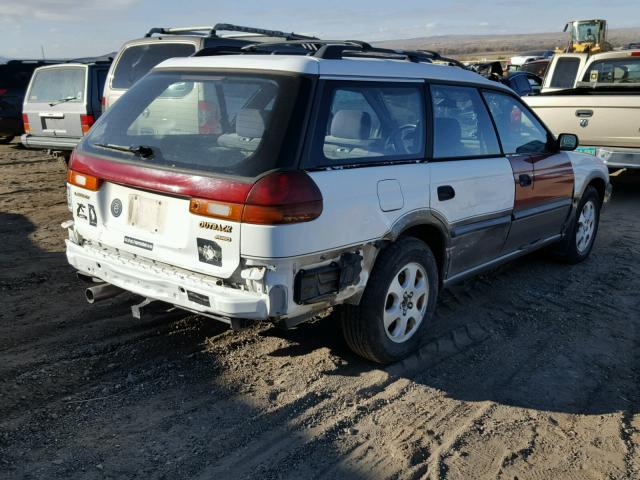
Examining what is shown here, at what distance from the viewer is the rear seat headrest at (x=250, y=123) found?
11.0 ft

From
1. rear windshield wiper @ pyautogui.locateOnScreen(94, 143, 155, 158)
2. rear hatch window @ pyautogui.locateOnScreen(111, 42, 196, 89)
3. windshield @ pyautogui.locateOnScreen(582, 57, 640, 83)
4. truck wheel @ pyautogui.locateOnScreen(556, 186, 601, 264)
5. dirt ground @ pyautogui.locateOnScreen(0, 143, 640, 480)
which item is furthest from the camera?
windshield @ pyautogui.locateOnScreen(582, 57, 640, 83)

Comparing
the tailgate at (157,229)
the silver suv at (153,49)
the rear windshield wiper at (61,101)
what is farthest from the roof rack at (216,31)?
the tailgate at (157,229)

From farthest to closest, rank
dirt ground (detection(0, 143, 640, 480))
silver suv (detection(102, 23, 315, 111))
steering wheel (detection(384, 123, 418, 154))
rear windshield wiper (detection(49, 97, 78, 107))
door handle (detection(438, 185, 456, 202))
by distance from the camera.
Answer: rear windshield wiper (detection(49, 97, 78, 107)) < silver suv (detection(102, 23, 315, 111)) < door handle (detection(438, 185, 456, 202)) < steering wheel (detection(384, 123, 418, 154)) < dirt ground (detection(0, 143, 640, 480))

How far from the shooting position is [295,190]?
314cm

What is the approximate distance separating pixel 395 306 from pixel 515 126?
2093mm

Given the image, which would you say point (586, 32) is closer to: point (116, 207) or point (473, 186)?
point (473, 186)

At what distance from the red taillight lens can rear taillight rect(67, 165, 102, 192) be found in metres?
1.14

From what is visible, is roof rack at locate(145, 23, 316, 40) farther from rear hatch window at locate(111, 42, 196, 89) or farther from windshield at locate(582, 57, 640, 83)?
windshield at locate(582, 57, 640, 83)

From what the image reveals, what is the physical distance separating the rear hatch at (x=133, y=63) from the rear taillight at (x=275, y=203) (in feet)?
17.2

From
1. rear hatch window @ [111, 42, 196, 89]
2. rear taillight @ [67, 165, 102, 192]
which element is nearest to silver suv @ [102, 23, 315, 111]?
rear hatch window @ [111, 42, 196, 89]

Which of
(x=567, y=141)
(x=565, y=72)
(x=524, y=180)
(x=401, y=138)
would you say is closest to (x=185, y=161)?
(x=401, y=138)

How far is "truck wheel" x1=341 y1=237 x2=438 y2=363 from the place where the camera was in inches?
146

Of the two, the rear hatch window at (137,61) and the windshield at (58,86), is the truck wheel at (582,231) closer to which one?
the rear hatch window at (137,61)

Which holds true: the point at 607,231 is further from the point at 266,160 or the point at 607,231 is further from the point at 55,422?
the point at 55,422
